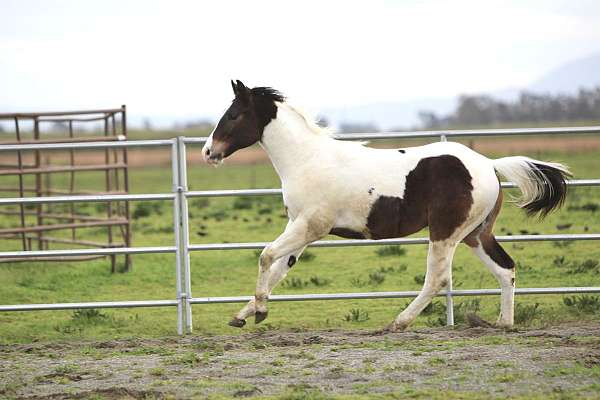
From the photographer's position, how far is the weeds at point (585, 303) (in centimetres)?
830

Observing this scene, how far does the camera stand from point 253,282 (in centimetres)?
1084

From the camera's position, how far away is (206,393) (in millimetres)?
5262

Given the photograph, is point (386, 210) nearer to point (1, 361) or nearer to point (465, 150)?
point (465, 150)

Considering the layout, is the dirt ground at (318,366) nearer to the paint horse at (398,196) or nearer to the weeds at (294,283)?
the paint horse at (398,196)

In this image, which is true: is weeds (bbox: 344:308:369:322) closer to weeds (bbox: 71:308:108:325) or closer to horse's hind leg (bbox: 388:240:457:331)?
horse's hind leg (bbox: 388:240:457:331)

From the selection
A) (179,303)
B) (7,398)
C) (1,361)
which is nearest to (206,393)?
(7,398)

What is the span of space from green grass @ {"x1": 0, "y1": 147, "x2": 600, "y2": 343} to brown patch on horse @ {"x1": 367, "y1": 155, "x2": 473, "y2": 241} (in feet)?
4.35

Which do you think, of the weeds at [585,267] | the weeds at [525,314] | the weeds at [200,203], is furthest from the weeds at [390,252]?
the weeds at [200,203]

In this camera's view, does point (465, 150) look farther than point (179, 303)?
No

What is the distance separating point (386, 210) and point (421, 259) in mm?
5010

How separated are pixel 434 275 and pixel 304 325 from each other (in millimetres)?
1798

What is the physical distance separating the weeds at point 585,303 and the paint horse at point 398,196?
123cm

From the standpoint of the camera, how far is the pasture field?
550 cm

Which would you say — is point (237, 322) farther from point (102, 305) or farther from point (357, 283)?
point (357, 283)
